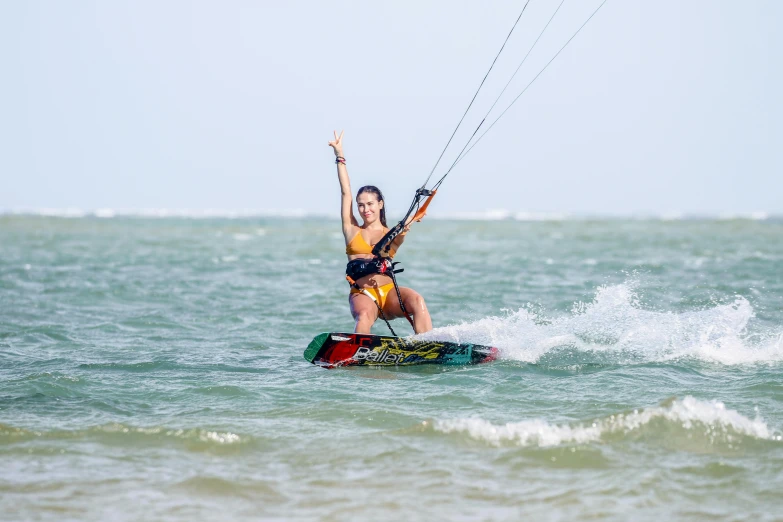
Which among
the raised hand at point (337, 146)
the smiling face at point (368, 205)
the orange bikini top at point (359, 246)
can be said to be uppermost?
the raised hand at point (337, 146)

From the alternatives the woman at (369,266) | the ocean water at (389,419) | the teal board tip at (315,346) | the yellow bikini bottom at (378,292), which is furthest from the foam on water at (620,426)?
the yellow bikini bottom at (378,292)

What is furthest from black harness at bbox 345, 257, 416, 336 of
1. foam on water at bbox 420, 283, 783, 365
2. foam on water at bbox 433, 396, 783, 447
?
foam on water at bbox 433, 396, 783, 447

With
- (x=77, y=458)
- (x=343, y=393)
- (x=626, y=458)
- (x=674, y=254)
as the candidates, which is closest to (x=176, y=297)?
(x=343, y=393)

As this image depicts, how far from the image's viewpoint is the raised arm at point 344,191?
8414mm

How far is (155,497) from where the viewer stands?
461 centimetres

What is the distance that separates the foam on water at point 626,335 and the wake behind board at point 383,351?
196 millimetres

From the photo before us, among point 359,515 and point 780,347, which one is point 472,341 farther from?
point 359,515

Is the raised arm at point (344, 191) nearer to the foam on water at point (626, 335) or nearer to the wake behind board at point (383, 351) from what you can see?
the wake behind board at point (383, 351)

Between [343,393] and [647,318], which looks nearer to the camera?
[343,393]

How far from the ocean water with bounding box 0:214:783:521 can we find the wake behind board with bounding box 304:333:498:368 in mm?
172

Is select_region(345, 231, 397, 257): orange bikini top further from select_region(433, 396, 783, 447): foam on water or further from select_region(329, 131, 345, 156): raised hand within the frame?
select_region(433, 396, 783, 447): foam on water

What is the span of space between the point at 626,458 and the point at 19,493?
3.51m

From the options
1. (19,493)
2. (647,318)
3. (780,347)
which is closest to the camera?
(19,493)

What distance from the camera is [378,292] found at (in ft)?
28.5
